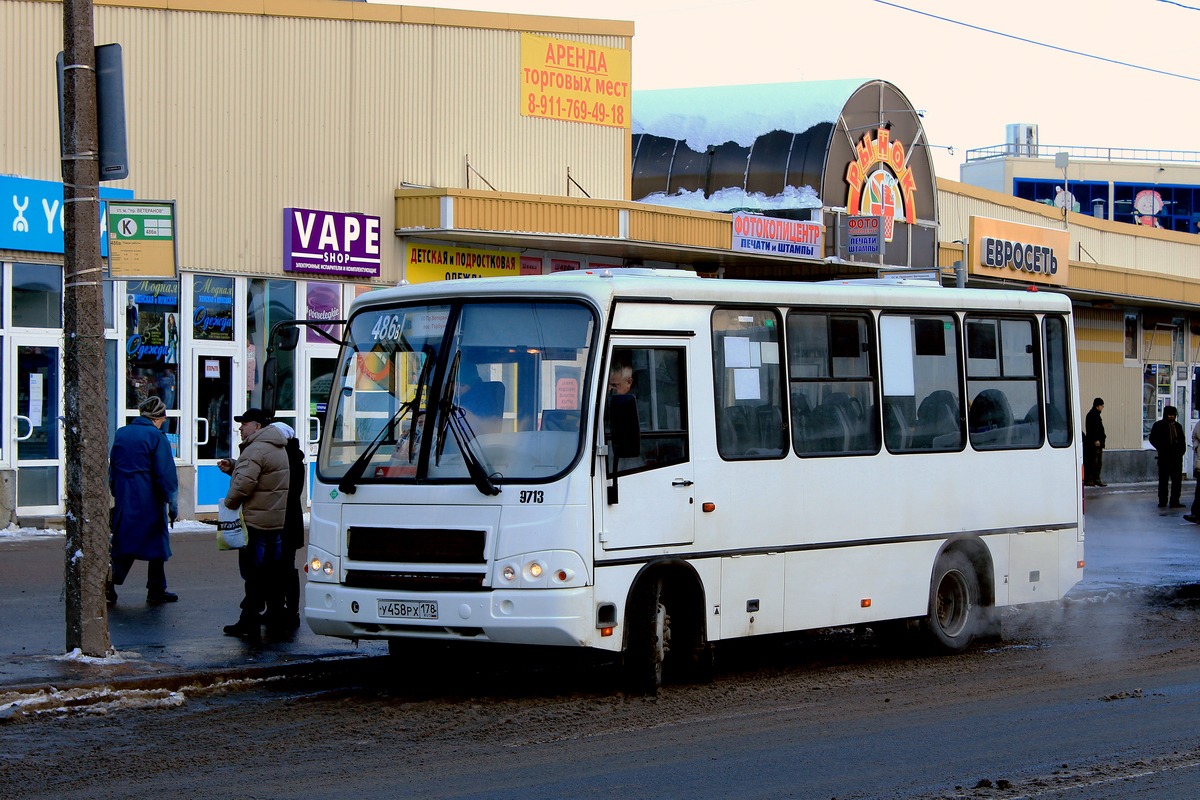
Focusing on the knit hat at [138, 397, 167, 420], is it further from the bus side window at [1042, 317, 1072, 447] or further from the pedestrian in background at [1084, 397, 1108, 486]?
the pedestrian in background at [1084, 397, 1108, 486]

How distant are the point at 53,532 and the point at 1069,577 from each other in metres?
12.6

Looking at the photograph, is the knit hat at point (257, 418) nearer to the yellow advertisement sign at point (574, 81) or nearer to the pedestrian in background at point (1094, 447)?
the yellow advertisement sign at point (574, 81)

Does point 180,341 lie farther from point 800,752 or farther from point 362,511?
point 800,752

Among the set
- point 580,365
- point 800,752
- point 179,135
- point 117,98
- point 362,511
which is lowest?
point 800,752

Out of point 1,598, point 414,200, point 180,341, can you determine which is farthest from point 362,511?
point 414,200

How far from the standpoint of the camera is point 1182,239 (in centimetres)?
4834

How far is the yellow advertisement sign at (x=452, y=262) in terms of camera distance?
24.5 metres

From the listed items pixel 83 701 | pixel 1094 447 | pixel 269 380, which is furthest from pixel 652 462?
pixel 1094 447

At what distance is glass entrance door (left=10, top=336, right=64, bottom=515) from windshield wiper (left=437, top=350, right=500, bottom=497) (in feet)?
38.8

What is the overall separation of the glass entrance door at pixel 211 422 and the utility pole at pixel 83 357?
37.6 ft

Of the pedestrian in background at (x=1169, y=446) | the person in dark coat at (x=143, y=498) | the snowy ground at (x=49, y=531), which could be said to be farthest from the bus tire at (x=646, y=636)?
the pedestrian in background at (x=1169, y=446)

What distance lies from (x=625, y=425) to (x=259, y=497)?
4020 mm

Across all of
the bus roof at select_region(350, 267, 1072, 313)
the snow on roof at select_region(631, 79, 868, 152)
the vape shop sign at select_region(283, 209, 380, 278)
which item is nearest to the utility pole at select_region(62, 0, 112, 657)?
the bus roof at select_region(350, 267, 1072, 313)

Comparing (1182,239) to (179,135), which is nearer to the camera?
(179,135)
